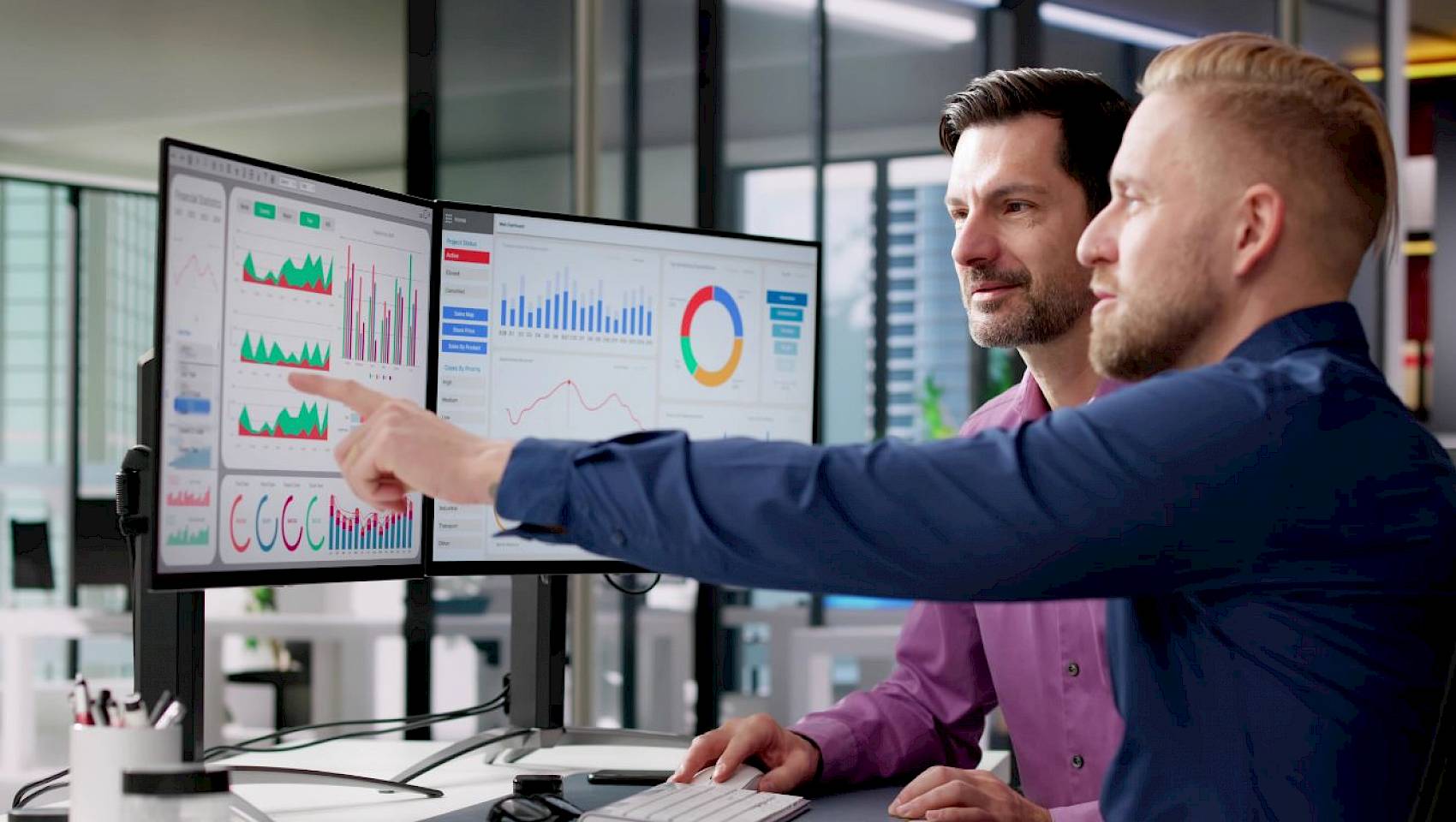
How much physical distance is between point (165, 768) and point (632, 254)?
965 millimetres

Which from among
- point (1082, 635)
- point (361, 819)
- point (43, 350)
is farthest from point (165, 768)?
point (43, 350)

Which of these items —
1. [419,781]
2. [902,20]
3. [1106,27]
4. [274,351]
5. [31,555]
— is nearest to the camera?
[274,351]

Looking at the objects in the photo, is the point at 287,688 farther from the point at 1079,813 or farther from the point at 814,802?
the point at 1079,813

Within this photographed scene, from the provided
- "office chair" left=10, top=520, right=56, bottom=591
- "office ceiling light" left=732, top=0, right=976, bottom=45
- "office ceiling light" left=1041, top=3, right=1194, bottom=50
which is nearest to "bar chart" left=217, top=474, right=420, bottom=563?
"office ceiling light" left=732, top=0, right=976, bottom=45

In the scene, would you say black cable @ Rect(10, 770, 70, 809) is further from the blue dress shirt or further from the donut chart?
the donut chart

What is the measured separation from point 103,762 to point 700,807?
21.3 inches

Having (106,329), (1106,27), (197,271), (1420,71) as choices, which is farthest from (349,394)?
(106,329)

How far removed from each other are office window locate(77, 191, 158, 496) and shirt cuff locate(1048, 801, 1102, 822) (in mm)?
6328

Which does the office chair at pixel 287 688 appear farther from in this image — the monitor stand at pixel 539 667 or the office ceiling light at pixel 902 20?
the monitor stand at pixel 539 667

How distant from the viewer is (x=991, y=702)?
1.74m

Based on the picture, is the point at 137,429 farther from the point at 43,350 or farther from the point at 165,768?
the point at 43,350

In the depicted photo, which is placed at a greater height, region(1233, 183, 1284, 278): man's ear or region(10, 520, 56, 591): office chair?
region(1233, 183, 1284, 278): man's ear

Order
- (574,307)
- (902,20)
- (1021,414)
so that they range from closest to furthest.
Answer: (574,307)
(1021,414)
(902,20)

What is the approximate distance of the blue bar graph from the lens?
166 cm
